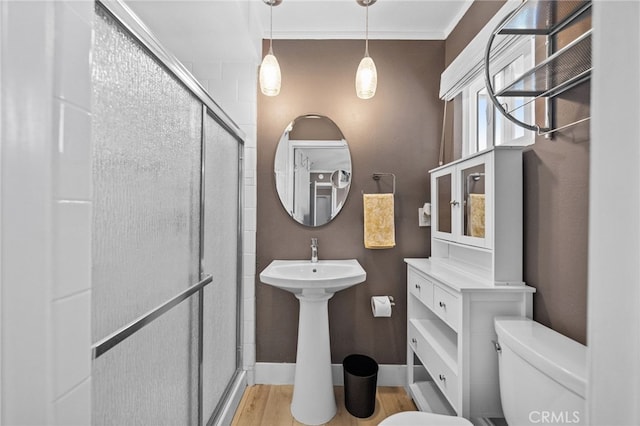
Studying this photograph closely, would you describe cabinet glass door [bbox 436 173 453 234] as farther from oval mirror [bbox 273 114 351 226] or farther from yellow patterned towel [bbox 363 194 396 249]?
oval mirror [bbox 273 114 351 226]

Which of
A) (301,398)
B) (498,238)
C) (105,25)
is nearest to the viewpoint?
(105,25)

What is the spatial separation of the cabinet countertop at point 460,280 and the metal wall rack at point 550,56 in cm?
62

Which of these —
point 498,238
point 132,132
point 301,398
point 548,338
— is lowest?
point 301,398

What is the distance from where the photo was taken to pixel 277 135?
2.09m

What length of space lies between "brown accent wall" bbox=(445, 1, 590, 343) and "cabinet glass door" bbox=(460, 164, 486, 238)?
0.17m

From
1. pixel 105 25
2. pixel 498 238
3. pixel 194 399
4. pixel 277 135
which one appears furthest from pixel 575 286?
pixel 277 135

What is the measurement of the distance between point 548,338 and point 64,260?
1335 mm

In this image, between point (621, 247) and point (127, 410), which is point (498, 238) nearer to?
point (621, 247)

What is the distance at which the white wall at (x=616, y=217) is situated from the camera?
0.32 metres

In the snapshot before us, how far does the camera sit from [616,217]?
0.33 metres

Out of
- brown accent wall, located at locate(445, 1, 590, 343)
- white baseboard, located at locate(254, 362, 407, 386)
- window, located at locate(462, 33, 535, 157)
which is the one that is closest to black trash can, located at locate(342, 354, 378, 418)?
white baseboard, located at locate(254, 362, 407, 386)

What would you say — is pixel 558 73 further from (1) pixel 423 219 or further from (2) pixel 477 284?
(1) pixel 423 219

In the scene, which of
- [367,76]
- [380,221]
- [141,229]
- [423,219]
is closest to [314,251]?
[380,221]

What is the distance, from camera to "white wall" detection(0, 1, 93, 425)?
42 centimetres
